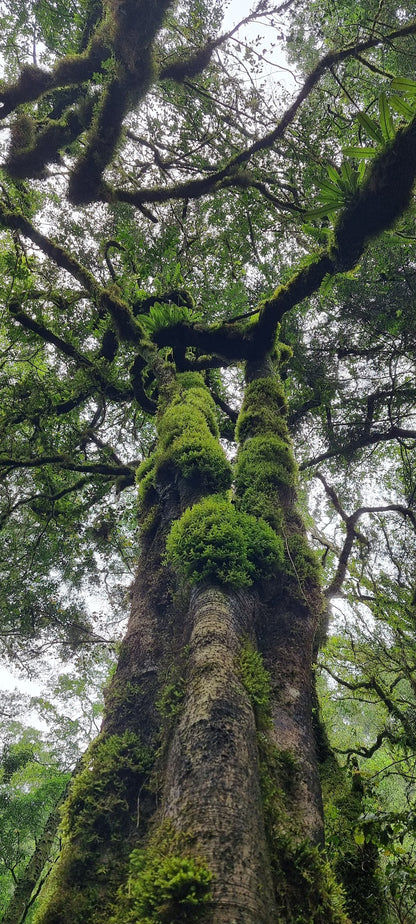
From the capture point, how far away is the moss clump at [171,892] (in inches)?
76.7

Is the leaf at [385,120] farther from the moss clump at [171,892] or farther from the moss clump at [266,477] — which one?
the moss clump at [171,892]

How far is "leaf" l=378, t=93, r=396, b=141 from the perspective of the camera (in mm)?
3598

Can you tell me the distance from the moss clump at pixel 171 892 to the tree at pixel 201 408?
0.01 metres

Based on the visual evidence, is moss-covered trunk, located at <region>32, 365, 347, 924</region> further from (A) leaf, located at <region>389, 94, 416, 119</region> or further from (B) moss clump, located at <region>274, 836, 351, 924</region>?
(A) leaf, located at <region>389, 94, 416, 119</region>

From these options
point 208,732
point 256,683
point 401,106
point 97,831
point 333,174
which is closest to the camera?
point 208,732

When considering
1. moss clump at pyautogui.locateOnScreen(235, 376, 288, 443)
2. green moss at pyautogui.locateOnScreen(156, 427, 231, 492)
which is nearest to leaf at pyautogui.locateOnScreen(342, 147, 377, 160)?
green moss at pyautogui.locateOnScreen(156, 427, 231, 492)

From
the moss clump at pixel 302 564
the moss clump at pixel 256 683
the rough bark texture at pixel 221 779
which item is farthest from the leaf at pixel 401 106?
the moss clump at pixel 256 683

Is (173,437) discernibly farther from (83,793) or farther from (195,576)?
(83,793)

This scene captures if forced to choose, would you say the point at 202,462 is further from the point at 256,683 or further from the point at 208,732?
the point at 208,732

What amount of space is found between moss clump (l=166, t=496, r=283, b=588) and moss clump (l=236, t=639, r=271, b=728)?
2.05 ft

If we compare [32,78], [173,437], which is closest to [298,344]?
[173,437]

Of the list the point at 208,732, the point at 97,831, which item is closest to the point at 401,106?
the point at 208,732

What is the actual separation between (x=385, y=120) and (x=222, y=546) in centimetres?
363

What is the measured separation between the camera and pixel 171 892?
2.00m
